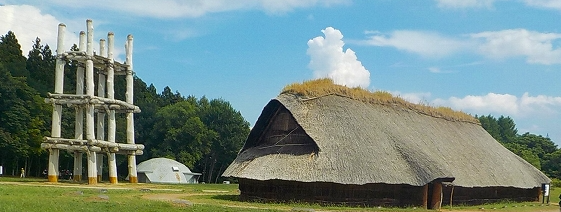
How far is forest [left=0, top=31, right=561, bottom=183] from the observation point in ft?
194

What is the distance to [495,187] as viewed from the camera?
1455 inches

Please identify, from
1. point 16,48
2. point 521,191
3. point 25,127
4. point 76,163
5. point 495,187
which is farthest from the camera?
point 16,48

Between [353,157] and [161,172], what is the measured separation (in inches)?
1641

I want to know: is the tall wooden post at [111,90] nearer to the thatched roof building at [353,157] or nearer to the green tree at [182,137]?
the thatched roof building at [353,157]

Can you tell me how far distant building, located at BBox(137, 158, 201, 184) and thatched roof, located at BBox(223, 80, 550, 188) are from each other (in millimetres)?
→ 34421

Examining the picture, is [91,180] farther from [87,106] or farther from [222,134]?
[222,134]

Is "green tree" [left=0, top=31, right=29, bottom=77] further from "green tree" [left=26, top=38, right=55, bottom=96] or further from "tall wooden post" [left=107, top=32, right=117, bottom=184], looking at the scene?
"tall wooden post" [left=107, top=32, right=117, bottom=184]

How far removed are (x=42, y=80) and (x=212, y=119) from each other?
22.9m

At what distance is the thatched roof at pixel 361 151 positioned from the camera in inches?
1089

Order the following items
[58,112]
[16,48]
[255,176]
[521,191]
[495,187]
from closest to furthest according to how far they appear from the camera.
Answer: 1. [255,176]
2. [495,187]
3. [521,191]
4. [58,112]
5. [16,48]

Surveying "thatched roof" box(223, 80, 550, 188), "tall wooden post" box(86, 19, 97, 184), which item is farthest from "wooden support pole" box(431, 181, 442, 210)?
"tall wooden post" box(86, 19, 97, 184)

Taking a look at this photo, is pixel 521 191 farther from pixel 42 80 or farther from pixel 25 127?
pixel 42 80

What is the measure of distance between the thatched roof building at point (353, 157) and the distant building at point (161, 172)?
34.5 m

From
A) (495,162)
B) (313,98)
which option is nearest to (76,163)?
(313,98)
